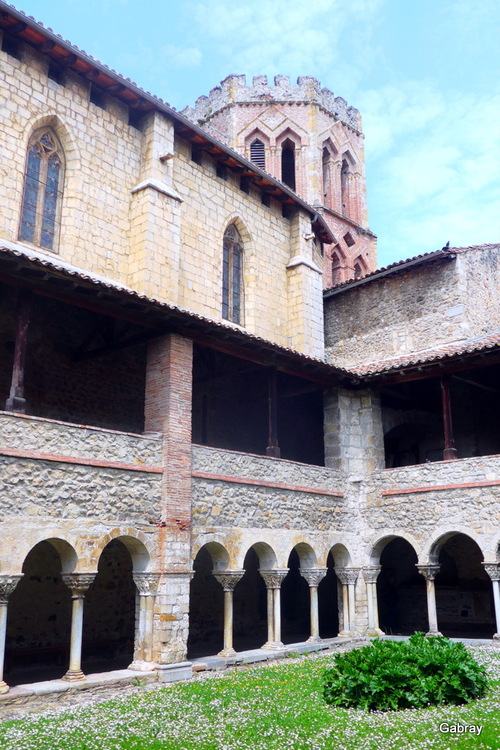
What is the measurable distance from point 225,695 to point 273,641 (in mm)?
4754

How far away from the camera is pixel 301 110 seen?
34094 millimetres

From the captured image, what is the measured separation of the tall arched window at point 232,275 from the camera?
1969cm

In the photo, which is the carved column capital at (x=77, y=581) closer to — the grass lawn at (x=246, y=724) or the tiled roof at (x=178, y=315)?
the grass lawn at (x=246, y=724)

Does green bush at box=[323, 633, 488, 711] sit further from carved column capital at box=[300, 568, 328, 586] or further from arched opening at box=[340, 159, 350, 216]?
arched opening at box=[340, 159, 350, 216]

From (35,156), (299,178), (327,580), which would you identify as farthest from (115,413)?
(299,178)

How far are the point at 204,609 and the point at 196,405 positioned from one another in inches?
201

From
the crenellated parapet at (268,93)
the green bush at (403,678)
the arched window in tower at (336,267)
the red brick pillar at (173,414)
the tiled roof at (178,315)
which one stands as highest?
the crenellated parapet at (268,93)

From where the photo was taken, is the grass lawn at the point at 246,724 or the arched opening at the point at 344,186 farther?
the arched opening at the point at 344,186

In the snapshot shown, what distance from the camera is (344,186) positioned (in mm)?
36375

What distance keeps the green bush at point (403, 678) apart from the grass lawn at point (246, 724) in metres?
0.24

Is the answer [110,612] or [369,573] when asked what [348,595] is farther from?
[110,612]

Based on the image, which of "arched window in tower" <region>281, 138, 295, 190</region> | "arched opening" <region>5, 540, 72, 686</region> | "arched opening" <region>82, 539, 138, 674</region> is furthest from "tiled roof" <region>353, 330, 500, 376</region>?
"arched window in tower" <region>281, 138, 295, 190</region>

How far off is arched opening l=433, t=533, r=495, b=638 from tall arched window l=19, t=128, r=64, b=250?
12.7 metres

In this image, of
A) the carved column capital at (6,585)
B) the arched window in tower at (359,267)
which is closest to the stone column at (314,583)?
the carved column capital at (6,585)
